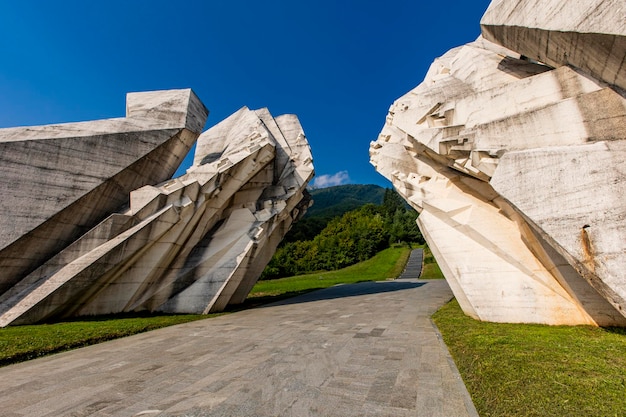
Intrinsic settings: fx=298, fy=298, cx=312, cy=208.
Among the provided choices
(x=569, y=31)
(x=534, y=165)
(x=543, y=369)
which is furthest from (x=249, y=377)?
(x=569, y=31)

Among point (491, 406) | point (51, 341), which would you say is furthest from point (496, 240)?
point (51, 341)

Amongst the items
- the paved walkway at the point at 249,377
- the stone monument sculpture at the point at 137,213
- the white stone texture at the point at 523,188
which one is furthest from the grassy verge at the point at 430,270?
the paved walkway at the point at 249,377

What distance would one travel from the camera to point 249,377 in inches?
197

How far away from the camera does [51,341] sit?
7477mm

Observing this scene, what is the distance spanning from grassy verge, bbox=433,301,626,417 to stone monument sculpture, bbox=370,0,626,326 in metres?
1.07

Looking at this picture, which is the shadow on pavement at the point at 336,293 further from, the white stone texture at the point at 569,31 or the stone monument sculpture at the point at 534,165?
the white stone texture at the point at 569,31

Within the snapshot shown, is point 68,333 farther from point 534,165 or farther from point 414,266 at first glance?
point 414,266

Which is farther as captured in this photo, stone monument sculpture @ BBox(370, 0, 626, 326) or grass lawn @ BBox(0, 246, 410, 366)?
grass lawn @ BBox(0, 246, 410, 366)

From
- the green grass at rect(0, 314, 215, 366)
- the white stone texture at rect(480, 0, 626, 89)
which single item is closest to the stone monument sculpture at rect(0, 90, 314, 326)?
the green grass at rect(0, 314, 215, 366)

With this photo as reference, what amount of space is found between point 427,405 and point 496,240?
21.2ft

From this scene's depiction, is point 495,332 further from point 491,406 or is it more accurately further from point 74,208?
point 74,208

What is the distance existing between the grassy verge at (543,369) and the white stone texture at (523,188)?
0.99 metres

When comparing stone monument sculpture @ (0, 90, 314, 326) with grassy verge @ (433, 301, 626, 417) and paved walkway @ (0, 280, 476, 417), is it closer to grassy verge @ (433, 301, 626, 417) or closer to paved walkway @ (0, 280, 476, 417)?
paved walkway @ (0, 280, 476, 417)

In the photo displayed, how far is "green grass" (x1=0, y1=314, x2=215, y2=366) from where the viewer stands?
6.76 metres
